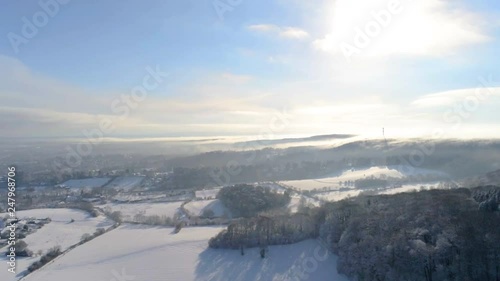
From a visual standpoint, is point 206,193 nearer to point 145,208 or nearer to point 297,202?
point 145,208

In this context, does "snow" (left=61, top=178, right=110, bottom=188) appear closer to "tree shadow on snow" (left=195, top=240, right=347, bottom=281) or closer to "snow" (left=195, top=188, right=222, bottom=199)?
"snow" (left=195, top=188, right=222, bottom=199)

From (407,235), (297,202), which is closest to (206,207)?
(297,202)

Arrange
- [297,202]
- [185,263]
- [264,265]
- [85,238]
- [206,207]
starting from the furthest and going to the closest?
1. [297,202]
2. [206,207]
3. [85,238]
4. [185,263]
5. [264,265]

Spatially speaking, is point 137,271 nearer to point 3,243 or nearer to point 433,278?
point 3,243

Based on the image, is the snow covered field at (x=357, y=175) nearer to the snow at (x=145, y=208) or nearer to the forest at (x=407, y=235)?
the snow at (x=145, y=208)

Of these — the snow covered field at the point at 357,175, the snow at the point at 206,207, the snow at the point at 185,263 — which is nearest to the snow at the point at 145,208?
the snow at the point at 206,207

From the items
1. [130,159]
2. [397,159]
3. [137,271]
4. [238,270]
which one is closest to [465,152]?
[397,159]
